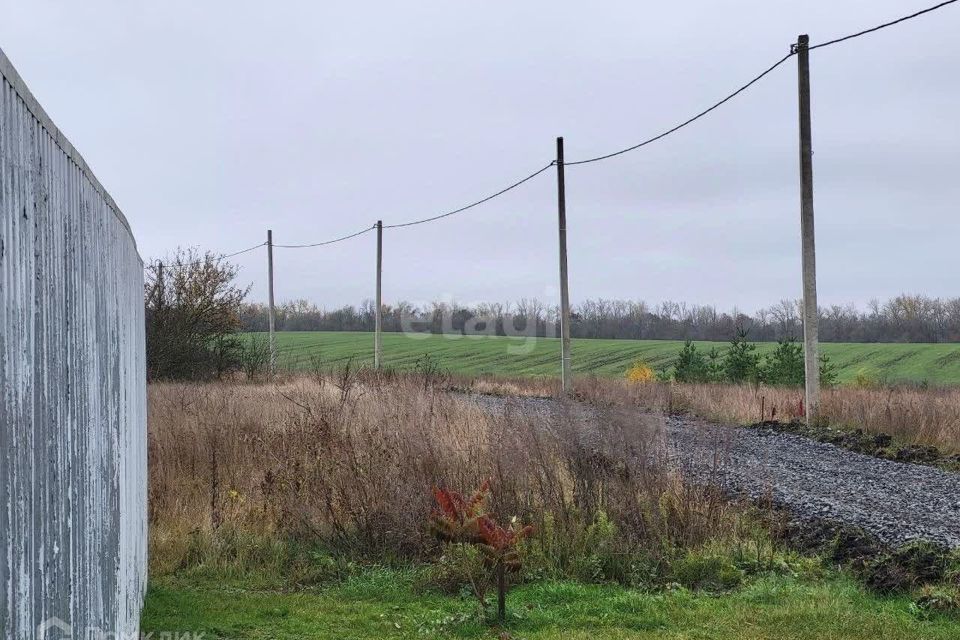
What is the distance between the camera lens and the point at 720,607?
524 centimetres

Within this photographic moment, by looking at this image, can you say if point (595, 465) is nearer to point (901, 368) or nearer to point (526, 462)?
point (526, 462)

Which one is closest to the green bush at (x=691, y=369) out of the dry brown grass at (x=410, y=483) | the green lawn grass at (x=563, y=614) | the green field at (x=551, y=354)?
the green field at (x=551, y=354)

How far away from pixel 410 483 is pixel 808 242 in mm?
9385

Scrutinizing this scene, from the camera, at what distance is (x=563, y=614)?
520 centimetres

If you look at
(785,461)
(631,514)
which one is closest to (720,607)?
(631,514)

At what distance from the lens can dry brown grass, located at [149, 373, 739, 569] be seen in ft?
21.0

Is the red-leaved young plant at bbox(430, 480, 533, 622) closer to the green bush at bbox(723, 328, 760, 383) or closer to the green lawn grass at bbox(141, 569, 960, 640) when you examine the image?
Result: the green lawn grass at bbox(141, 569, 960, 640)

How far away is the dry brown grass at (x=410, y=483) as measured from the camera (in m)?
6.39

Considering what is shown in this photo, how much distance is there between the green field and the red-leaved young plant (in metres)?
34.5

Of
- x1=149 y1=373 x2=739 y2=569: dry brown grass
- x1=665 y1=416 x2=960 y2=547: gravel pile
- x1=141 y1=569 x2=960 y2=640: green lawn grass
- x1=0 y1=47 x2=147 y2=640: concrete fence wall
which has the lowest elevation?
x1=141 y1=569 x2=960 y2=640: green lawn grass

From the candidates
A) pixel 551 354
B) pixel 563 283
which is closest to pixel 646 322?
pixel 551 354

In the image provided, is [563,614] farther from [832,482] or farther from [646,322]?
[646,322]

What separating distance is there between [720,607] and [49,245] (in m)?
4.23

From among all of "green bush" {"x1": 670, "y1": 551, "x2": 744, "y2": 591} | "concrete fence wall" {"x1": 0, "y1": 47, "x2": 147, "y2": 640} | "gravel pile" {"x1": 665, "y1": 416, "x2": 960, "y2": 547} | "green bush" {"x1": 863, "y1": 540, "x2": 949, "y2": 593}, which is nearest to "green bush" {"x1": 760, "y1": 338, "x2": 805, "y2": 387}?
"gravel pile" {"x1": 665, "y1": 416, "x2": 960, "y2": 547}
